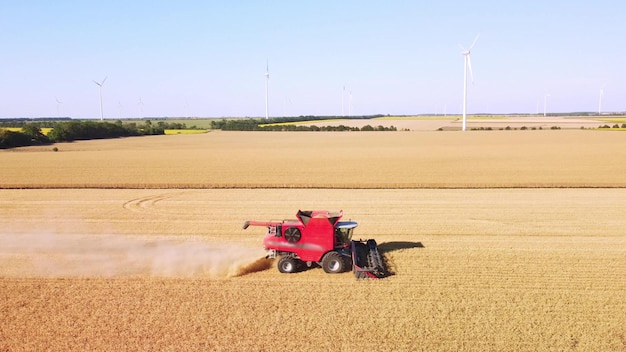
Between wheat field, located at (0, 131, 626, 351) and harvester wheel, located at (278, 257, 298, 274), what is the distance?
1.35ft

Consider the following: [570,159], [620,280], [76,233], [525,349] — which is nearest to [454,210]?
[620,280]

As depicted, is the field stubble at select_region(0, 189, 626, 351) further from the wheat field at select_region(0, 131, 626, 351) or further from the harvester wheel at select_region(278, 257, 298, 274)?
the harvester wheel at select_region(278, 257, 298, 274)

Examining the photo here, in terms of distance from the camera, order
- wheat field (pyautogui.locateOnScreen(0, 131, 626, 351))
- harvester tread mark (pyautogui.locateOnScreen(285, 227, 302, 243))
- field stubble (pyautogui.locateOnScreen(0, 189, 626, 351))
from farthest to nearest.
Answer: harvester tread mark (pyautogui.locateOnScreen(285, 227, 302, 243))
wheat field (pyautogui.locateOnScreen(0, 131, 626, 351))
field stubble (pyautogui.locateOnScreen(0, 189, 626, 351))

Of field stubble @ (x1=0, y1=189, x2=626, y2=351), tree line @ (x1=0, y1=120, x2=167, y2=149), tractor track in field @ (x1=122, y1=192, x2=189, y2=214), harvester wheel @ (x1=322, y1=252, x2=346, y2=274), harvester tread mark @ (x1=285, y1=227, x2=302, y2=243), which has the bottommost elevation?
field stubble @ (x1=0, y1=189, x2=626, y2=351)

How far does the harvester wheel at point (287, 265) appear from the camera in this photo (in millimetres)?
14470

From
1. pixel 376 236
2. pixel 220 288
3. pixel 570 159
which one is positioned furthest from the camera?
pixel 570 159

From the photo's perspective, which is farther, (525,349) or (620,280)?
(620,280)

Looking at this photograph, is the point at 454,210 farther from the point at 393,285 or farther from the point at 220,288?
the point at 220,288

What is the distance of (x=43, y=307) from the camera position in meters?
12.1

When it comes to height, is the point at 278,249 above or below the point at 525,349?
above

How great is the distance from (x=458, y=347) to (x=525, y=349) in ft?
4.52

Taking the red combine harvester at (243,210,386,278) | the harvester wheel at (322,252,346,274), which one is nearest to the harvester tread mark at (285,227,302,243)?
the red combine harvester at (243,210,386,278)

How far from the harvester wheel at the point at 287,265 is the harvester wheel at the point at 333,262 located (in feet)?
2.98

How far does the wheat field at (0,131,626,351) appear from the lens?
10.6m
